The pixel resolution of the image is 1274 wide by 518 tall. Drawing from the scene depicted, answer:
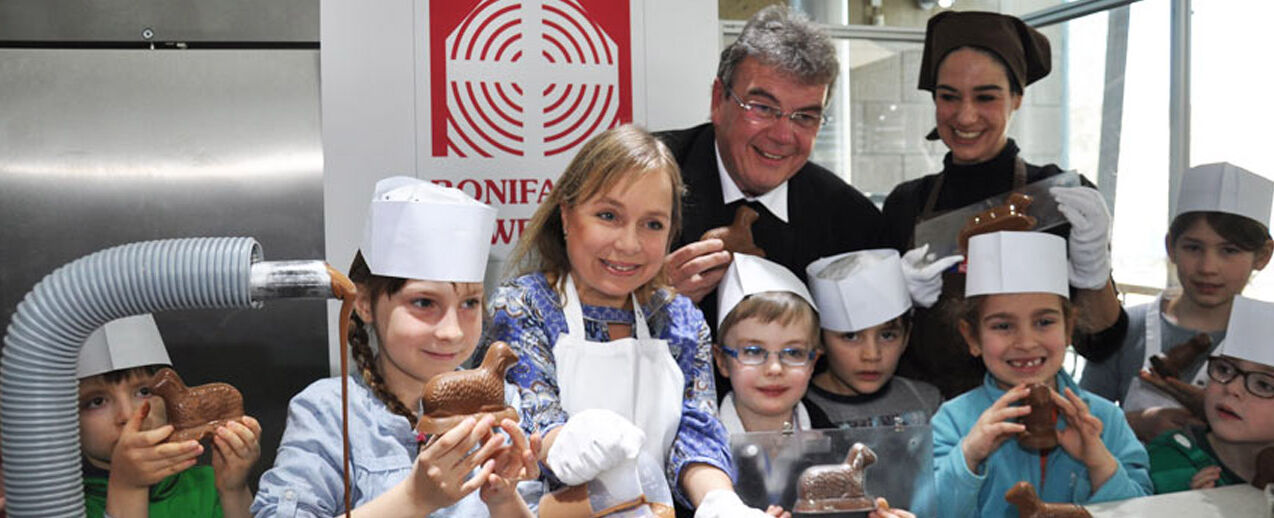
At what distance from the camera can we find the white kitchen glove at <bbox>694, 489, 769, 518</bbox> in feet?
4.91

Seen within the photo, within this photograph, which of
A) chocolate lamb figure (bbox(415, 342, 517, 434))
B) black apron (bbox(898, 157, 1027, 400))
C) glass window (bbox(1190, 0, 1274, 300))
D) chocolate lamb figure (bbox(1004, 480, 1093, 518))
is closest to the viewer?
chocolate lamb figure (bbox(415, 342, 517, 434))

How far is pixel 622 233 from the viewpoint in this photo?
157cm

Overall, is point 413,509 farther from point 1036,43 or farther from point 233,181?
point 1036,43

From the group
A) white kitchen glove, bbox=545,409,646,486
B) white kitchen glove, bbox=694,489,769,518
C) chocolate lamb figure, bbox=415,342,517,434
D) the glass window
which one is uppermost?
the glass window

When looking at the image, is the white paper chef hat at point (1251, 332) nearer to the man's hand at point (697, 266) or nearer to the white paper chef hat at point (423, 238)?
the man's hand at point (697, 266)

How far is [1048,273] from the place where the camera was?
1.91 metres

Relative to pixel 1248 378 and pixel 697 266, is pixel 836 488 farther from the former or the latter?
pixel 1248 378

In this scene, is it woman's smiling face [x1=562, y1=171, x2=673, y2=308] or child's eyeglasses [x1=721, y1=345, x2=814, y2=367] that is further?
child's eyeglasses [x1=721, y1=345, x2=814, y2=367]

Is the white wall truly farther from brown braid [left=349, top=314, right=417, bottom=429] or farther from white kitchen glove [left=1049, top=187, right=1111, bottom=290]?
white kitchen glove [left=1049, top=187, right=1111, bottom=290]

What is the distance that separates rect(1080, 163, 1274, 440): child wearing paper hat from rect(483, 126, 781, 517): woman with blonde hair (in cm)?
107

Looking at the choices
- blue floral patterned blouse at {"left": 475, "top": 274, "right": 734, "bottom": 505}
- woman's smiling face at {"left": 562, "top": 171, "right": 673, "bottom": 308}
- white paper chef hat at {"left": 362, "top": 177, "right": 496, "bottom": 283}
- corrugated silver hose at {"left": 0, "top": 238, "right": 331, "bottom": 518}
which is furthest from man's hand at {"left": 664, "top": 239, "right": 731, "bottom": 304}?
corrugated silver hose at {"left": 0, "top": 238, "right": 331, "bottom": 518}

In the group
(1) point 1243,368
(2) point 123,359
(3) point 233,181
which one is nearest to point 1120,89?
(1) point 1243,368

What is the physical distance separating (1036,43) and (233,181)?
5.49 feet

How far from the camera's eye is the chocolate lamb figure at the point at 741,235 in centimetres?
191
